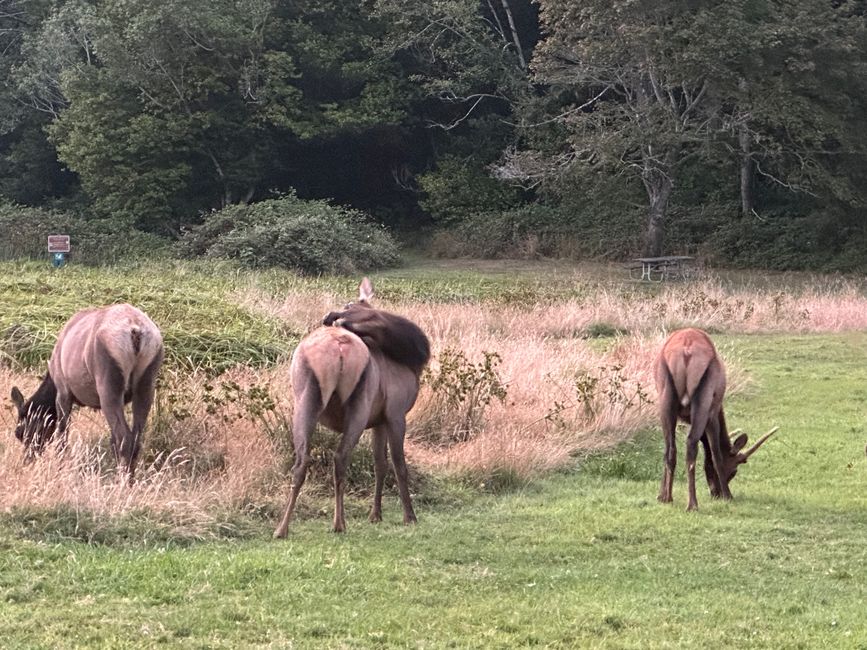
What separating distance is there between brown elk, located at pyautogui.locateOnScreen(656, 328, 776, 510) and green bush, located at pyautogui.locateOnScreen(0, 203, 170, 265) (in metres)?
30.2

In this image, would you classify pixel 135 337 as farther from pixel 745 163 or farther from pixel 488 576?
pixel 745 163

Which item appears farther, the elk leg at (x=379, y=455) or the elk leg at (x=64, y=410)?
the elk leg at (x=64, y=410)

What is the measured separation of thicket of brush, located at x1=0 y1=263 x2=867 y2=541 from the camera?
7523mm

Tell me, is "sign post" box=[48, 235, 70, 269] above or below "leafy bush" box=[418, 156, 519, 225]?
below

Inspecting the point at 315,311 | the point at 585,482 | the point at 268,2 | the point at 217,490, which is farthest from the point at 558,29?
the point at 217,490

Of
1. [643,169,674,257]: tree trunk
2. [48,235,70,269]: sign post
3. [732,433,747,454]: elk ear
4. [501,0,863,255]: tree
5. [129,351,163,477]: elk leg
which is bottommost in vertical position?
[732,433,747,454]: elk ear

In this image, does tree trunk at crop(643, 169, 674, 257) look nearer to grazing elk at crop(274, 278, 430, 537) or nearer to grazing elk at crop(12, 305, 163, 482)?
grazing elk at crop(12, 305, 163, 482)

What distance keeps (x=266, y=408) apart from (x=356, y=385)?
2.13m

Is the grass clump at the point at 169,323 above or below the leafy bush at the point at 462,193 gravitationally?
below

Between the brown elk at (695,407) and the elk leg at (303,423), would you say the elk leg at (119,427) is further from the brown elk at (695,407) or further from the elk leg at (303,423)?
the brown elk at (695,407)

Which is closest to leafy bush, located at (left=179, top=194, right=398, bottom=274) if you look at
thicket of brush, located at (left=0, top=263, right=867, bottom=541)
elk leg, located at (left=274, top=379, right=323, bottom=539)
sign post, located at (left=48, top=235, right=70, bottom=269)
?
sign post, located at (left=48, top=235, right=70, bottom=269)

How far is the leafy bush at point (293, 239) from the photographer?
34062 mm

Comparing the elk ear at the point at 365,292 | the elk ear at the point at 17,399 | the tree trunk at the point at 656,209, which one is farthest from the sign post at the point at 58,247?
the elk ear at the point at 365,292

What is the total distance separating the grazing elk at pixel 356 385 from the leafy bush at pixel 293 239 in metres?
25.8
